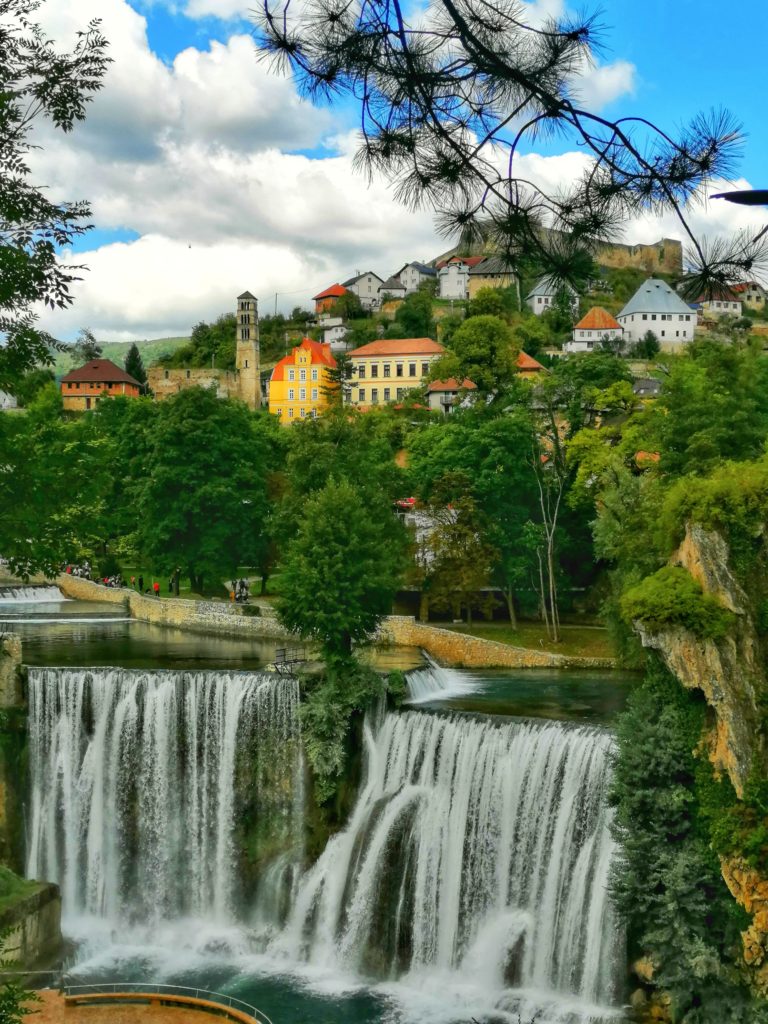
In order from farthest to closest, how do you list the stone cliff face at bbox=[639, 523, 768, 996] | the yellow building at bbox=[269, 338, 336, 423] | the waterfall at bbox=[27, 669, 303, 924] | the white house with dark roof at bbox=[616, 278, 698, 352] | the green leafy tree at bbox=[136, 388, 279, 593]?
the white house with dark roof at bbox=[616, 278, 698, 352] < the yellow building at bbox=[269, 338, 336, 423] < the green leafy tree at bbox=[136, 388, 279, 593] < the waterfall at bbox=[27, 669, 303, 924] < the stone cliff face at bbox=[639, 523, 768, 996]

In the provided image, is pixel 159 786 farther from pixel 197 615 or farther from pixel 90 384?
pixel 90 384

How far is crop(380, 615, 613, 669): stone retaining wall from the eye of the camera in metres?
32.1

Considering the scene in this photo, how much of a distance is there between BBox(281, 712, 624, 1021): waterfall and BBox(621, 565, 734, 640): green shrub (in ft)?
11.3

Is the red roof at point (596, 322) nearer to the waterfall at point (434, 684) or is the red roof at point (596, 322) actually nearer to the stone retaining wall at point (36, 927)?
the waterfall at point (434, 684)

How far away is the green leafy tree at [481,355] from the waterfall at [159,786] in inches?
1812

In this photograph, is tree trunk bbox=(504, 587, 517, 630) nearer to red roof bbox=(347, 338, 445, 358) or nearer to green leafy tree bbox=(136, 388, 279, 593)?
green leafy tree bbox=(136, 388, 279, 593)

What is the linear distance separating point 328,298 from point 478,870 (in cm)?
9791

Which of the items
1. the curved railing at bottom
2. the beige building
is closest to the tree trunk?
the curved railing at bottom

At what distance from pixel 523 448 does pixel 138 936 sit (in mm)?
22507

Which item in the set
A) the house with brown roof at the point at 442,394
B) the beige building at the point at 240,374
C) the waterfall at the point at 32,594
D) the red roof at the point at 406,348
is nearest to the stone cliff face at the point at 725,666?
the waterfall at the point at 32,594

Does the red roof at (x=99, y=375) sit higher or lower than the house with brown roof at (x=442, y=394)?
higher

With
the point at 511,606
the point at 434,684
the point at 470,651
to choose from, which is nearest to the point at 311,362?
the point at 511,606

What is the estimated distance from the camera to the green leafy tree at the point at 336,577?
24594mm

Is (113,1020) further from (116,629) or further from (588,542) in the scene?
(588,542)
